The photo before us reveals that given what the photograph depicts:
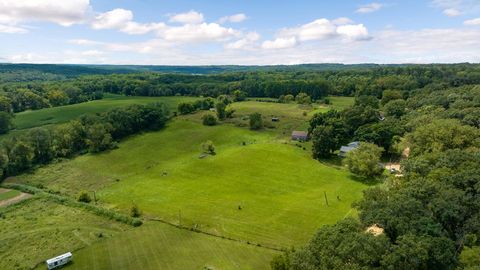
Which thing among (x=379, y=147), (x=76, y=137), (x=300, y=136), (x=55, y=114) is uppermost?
(x=55, y=114)

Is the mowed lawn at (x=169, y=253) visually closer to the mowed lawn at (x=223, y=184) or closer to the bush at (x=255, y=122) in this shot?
the mowed lawn at (x=223, y=184)

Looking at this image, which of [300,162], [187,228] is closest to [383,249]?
[187,228]

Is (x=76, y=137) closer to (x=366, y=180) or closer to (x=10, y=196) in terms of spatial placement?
(x=10, y=196)

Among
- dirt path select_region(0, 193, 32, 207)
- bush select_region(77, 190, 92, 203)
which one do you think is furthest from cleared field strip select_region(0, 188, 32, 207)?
bush select_region(77, 190, 92, 203)

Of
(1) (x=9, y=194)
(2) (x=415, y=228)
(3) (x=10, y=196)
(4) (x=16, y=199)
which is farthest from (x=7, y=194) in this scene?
(2) (x=415, y=228)

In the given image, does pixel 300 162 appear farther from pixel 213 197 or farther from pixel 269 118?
pixel 269 118
